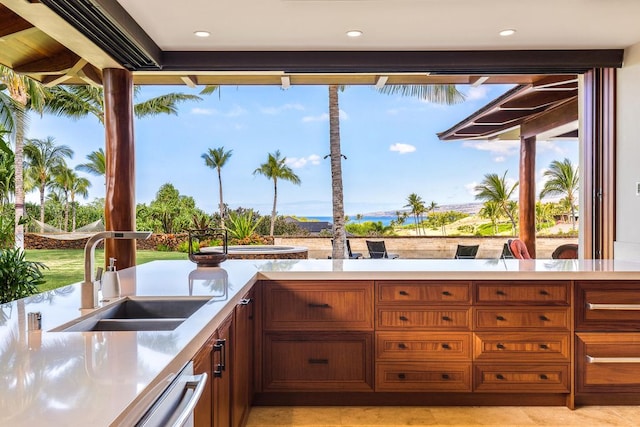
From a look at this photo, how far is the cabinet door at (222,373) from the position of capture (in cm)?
169

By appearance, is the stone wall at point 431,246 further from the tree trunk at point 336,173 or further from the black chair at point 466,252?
the tree trunk at point 336,173

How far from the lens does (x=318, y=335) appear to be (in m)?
2.86

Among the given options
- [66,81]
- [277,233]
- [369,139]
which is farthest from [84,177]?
[66,81]

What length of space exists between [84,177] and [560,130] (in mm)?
17127

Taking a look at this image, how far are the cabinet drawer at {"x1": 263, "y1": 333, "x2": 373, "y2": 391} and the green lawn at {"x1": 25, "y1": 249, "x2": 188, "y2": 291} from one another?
906cm

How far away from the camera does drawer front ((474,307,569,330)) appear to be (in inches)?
111

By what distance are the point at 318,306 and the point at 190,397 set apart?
1723 mm

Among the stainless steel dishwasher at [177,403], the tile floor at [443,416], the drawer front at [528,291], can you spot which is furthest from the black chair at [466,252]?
the stainless steel dishwasher at [177,403]

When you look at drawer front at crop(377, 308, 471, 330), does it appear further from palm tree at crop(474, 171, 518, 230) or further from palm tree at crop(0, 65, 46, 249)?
palm tree at crop(474, 171, 518, 230)

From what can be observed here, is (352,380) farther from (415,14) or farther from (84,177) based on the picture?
(84,177)

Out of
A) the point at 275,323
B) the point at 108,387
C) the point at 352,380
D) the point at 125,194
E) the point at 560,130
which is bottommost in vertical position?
the point at 352,380

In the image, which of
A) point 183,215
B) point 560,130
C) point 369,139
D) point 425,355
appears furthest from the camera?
point 369,139

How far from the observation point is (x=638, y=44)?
3758 mm

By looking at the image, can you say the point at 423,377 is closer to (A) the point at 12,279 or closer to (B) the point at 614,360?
(B) the point at 614,360
